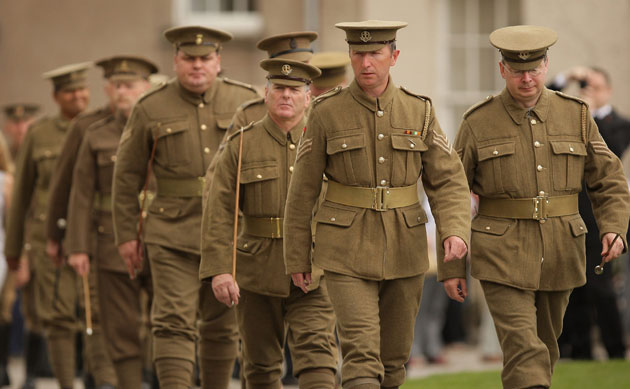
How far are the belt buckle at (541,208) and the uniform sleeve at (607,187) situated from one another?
310mm

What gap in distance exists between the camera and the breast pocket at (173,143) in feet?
33.5

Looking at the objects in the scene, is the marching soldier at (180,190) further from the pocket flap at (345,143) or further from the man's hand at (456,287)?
the pocket flap at (345,143)

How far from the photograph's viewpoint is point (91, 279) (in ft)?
39.0

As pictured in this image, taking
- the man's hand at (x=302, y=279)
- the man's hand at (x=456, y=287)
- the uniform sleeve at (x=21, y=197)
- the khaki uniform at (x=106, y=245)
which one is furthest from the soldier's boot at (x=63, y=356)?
the man's hand at (x=456, y=287)

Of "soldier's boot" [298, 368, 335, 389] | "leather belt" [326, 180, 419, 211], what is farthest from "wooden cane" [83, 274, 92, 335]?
"leather belt" [326, 180, 419, 211]

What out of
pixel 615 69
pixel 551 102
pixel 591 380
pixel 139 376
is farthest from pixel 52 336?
pixel 615 69

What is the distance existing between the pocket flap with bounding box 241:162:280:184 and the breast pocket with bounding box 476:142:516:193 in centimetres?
115

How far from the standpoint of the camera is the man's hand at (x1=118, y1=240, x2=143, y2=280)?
34.1 ft

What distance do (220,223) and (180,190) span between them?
1.15 meters

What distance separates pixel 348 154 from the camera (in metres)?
8.49

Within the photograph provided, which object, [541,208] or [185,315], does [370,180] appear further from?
[185,315]

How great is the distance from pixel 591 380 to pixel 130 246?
3897 mm

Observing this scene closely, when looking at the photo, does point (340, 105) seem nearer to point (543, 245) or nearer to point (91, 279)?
point (543, 245)

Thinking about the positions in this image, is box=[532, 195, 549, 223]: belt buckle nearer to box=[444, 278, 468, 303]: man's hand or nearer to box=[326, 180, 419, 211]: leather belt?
box=[444, 278, 468, 303]: man's hand
